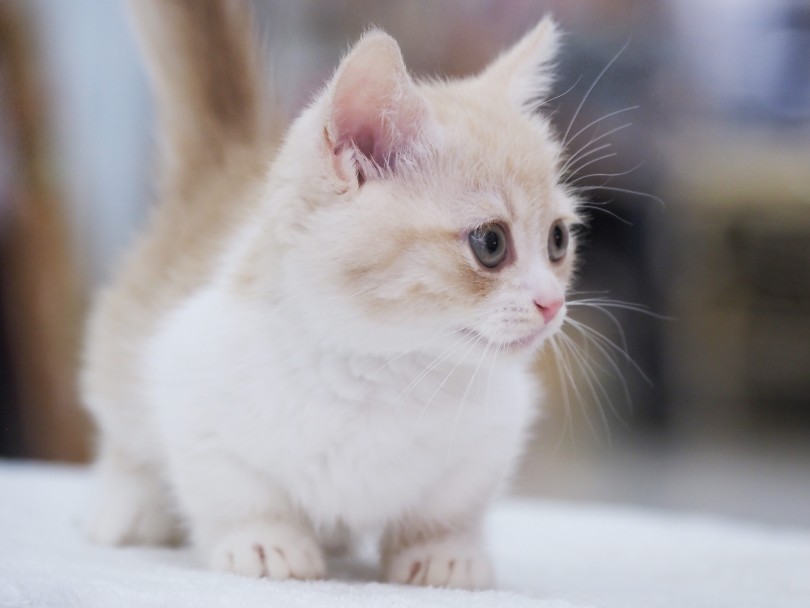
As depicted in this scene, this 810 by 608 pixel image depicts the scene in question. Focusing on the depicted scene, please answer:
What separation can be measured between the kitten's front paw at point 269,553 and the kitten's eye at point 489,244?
1.13 ft

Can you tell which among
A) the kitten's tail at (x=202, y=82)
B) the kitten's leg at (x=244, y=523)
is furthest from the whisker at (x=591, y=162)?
the kitten's leg at (x=244, y=523)

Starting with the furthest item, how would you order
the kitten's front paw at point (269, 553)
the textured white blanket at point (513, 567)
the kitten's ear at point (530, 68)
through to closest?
the kitten's ear at point (530, 68), the kitten's front paw at point (269, 553), the textured white blanket at point (513, 567)

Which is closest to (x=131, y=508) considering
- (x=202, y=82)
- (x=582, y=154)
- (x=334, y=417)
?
(x=334, y=417)

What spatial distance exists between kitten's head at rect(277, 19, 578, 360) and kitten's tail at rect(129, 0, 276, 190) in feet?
0.87

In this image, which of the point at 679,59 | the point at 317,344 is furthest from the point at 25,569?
the point at 679,59

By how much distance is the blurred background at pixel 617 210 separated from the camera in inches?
42.6

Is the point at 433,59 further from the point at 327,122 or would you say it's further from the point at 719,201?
the point at 719,201

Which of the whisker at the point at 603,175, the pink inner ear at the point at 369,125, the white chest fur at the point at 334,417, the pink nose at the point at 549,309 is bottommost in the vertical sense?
the white chest fur at the point at 334,417

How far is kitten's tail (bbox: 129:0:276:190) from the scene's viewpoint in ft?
3.77

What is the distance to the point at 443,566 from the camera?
0.97 meters

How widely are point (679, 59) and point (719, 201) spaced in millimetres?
523

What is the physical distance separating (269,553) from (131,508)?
373mm

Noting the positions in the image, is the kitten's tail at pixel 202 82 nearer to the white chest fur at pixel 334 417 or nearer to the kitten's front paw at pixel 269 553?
the white chest fur at pixel 334 417

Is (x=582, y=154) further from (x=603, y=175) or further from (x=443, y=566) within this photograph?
(x=443, y=566)
